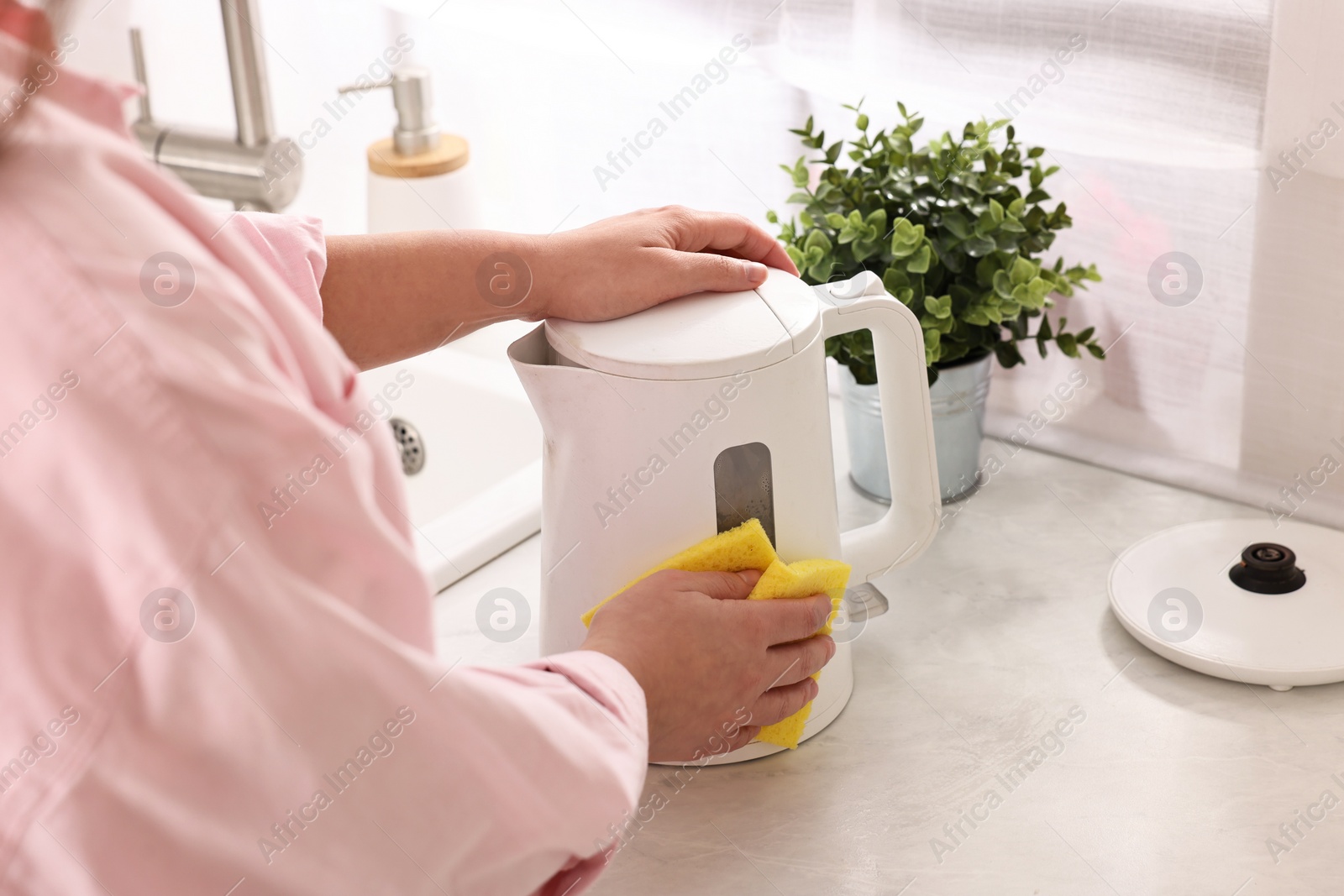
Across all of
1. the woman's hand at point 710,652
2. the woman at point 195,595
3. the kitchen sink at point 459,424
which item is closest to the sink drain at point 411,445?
the kitchen sink at point 459,424

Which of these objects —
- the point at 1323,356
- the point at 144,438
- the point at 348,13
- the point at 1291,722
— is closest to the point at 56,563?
the point at 144,438

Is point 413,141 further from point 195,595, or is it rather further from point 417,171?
point 195,595

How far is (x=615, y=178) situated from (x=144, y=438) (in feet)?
2.74

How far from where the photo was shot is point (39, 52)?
253mm

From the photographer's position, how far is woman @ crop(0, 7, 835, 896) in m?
0.25

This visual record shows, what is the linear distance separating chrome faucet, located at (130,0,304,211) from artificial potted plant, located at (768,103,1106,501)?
35 centimetres

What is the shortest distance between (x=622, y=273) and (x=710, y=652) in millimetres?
191

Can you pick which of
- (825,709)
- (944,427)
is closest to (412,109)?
(944,427)

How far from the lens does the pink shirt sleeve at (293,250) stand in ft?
1.88

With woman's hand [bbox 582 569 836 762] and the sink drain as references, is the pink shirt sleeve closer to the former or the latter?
woman's hand [bbox 582 569 836 762]

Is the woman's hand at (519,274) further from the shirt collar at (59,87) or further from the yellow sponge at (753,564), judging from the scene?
the shirt collar at (59,87)

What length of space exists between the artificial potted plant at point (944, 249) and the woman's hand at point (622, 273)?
0.51ft

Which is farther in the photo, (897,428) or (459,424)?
(459,424)

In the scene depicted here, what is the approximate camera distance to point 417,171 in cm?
97
